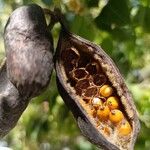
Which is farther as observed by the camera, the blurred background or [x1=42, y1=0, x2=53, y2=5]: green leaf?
the blurred background

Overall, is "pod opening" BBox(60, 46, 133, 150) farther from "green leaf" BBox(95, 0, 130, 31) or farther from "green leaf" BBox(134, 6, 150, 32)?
"green leaf" BBox(134, 6, 150, 32)

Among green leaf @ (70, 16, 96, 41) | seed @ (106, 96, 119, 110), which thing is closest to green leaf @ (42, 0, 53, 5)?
green leaf @ (70, 16, 96, 41)

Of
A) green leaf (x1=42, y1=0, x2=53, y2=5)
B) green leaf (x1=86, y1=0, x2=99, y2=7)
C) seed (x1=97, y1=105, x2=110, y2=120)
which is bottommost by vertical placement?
seed (x1=97, y1=105, x2=110, y2=120)

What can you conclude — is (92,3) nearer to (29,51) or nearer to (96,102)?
(96,102)

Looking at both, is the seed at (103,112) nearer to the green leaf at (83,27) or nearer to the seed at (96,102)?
the seed at (96,102)

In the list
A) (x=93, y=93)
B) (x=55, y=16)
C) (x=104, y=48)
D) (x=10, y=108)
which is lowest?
(x=104, y=48)

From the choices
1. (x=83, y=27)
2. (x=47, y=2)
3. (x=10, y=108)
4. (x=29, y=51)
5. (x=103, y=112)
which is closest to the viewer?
(x=29, y=51)

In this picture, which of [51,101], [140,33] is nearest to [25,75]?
[51,101]

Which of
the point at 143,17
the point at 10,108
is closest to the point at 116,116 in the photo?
the point at 10,108
